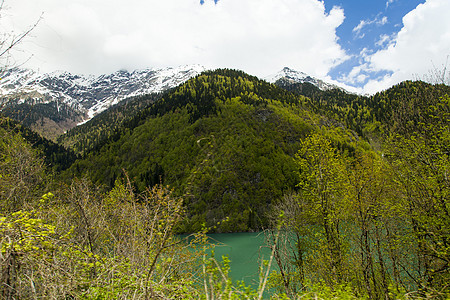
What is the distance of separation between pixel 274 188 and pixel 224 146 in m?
19.9

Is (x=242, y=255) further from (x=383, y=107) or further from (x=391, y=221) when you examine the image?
(x=383, y=107)

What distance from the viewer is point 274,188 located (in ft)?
202

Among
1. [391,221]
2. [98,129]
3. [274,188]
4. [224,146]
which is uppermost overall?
[98,129]

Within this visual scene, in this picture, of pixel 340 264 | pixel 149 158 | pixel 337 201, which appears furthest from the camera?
pixel 149 158

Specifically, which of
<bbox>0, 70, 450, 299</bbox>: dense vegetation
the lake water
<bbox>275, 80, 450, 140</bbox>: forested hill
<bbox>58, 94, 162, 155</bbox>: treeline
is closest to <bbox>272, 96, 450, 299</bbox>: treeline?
<bbox>0, 70, 450, 299</bbox>: dense vegetation

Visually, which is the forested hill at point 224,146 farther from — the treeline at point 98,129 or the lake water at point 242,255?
the treeline at point 98,129

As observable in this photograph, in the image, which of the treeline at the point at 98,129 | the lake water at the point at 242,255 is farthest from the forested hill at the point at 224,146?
the treeline at the point at 98,129

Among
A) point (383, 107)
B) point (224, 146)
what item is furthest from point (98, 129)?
point (383, 107)

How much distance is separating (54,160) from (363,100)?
156 meters

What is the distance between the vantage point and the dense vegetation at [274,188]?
22.1 feet

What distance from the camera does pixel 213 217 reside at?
5778 centimetres

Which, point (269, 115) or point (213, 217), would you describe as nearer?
point (213, 217)

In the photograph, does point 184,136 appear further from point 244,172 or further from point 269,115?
point 269,115

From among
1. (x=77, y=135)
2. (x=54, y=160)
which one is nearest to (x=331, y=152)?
(x=54, y=160)
